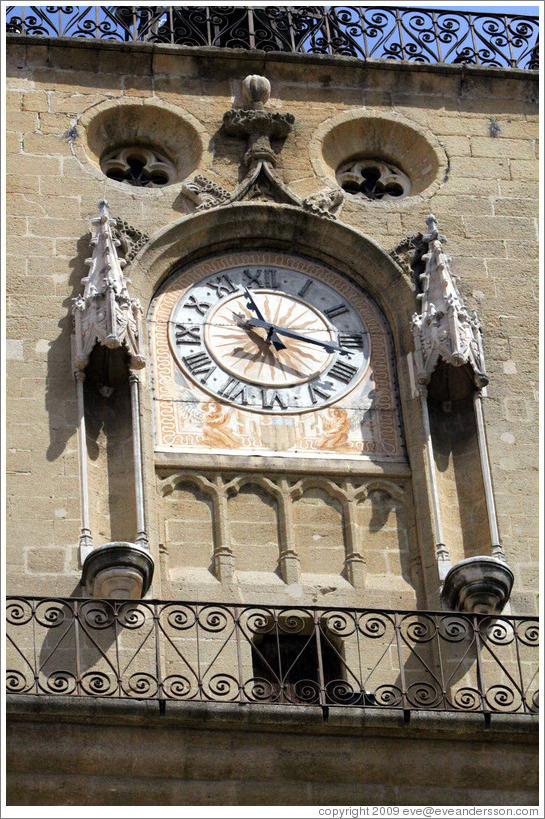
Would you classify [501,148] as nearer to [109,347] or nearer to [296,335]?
[296,335]

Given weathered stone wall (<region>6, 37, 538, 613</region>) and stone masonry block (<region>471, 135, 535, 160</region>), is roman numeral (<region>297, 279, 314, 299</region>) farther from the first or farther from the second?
stone masonry block (<region>471, 135, 535, 160</region>)

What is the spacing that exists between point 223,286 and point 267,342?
25.9 inches

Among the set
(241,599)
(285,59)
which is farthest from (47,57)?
(241,599)

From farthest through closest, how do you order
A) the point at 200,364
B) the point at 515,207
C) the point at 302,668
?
1. the point at 515,207
2. the point at 200,364
3. the point at 302,668

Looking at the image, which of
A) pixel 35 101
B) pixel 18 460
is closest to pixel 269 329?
pixel 18 460

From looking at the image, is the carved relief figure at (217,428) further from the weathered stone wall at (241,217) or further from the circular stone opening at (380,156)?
the circular stone opening at (380,156)

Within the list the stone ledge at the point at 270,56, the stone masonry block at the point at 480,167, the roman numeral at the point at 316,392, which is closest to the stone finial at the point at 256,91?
the stone ledge at the point at 270,56

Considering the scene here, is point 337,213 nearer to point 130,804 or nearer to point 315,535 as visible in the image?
point 315,535

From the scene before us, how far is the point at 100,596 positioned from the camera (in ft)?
56.3

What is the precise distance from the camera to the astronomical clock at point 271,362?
1878 cm

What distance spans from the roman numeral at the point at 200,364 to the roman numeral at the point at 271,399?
1.44 ft

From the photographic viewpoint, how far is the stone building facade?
53.0 ft

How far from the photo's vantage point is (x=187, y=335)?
1930 cm

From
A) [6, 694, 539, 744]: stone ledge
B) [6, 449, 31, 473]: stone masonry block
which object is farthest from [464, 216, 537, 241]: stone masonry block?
[6, 694, 539, 744]: stone ledge
